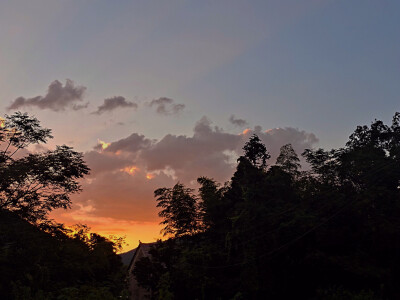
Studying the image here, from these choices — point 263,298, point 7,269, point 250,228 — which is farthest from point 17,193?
point 263,298


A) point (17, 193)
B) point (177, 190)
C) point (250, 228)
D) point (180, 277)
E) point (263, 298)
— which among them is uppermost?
point (177, 190)

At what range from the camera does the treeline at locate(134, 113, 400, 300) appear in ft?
104

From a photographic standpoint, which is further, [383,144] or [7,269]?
[383,144]

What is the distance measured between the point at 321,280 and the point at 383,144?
15.4 meters

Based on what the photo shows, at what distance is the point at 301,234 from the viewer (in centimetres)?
3412

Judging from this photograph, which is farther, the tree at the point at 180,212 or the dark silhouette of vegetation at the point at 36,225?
the tree at the point at 180,212

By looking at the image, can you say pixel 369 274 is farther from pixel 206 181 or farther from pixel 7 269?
pixel 7 269

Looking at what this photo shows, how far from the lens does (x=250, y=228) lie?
114ft

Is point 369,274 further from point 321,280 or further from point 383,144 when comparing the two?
point 383,144

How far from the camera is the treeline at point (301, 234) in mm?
31828

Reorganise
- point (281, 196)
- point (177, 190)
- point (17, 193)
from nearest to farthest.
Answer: point (17, 193) → point (281, 196) → point (177, 190)

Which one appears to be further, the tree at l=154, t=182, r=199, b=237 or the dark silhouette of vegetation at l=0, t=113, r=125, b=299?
the tree at l=154, t=182, r=199, b=237

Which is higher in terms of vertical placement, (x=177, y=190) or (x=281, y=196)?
(x=177, y=190)

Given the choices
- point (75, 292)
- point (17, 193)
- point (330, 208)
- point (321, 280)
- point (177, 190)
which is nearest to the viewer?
point (75, 292)
